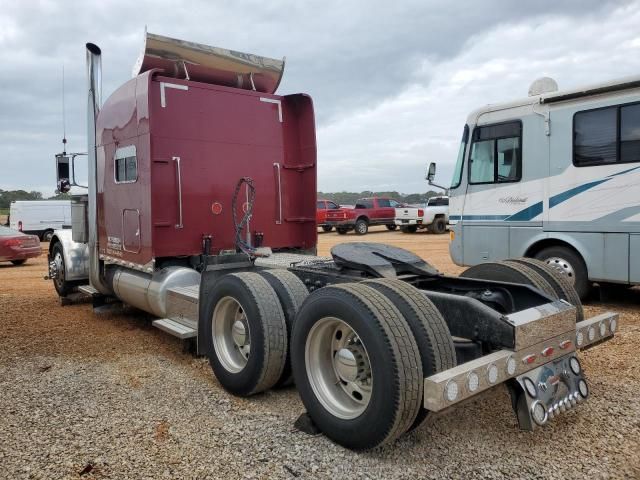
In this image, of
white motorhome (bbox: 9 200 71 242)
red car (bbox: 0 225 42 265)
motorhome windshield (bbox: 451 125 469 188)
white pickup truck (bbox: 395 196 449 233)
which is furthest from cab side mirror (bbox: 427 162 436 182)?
white motorhome (bbox: 9 200 71 242)

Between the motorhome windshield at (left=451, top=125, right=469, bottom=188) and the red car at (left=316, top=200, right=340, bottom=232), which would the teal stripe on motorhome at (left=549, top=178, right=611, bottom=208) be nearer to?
the motorhome windshield at (left=451, top=125, right=469, bottom=188)

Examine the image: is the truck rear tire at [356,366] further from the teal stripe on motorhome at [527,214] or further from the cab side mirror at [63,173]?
the cab side mirror at [63,173]

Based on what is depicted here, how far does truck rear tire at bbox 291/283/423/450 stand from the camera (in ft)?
9.84

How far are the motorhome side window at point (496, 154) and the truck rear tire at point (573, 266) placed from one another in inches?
51.5

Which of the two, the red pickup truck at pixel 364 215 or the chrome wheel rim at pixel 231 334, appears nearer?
the chrome wheel rim at pixel 231 334

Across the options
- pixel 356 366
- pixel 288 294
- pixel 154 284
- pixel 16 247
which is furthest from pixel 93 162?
pixel 16 247

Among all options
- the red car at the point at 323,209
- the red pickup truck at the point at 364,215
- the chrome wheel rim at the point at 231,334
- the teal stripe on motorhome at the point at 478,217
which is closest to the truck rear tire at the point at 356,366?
the chrome wheel rim at the point at 231,334

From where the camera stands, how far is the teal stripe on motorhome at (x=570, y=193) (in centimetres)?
764

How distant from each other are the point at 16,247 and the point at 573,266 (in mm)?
15410

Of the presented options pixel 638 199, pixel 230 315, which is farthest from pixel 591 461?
pixel 638 199

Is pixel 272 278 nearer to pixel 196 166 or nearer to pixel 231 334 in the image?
pixel 231 334

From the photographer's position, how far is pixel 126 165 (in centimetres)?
661

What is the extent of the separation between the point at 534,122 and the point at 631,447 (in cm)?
588

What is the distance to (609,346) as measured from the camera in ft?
18.7
